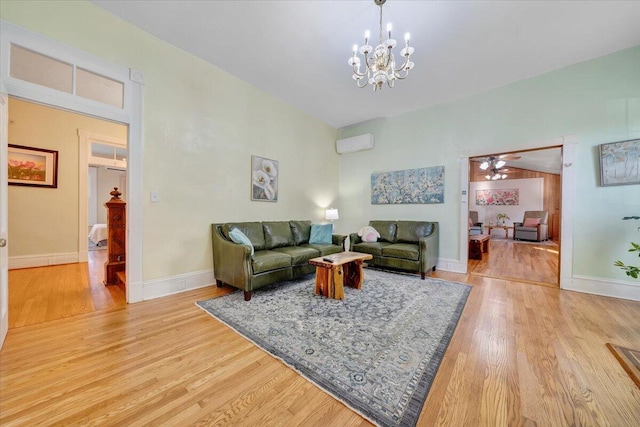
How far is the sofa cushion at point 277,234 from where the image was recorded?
152 inches

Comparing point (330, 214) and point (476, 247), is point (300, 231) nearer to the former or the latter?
point (330, 214)

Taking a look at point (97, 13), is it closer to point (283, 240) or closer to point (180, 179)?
point (180, 179)

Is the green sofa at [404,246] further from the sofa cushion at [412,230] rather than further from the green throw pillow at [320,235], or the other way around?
the green throw pillow at [320,235]

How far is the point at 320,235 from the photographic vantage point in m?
4.36

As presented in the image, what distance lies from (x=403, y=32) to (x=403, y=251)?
2.91 meters

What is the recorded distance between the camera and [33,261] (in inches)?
162

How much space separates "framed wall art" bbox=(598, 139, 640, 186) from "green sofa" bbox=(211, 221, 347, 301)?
12.0 ft

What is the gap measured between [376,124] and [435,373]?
475cm

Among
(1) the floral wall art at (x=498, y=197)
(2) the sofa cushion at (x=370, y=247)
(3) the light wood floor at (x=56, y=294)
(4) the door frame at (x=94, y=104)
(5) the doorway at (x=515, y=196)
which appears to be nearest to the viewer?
(4) the door frame at (x=94, y=104)

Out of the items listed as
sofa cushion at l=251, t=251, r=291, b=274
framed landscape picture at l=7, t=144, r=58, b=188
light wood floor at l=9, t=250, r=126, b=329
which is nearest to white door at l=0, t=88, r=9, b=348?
light wood floor at l=9, t=250, r=126, b=329

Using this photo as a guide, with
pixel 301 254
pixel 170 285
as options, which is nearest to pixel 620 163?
pixel 301 254

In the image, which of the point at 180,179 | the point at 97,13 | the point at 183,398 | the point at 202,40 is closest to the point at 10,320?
the point at 180,179

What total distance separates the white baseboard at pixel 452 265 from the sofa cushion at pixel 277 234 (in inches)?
108

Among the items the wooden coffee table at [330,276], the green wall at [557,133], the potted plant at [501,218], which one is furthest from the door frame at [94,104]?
the potted plant at [501,218]
